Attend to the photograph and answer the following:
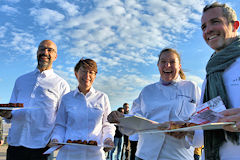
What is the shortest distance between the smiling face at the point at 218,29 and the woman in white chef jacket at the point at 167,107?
0.72 m

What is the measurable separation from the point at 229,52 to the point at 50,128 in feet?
8.70

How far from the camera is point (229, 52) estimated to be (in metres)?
1.74

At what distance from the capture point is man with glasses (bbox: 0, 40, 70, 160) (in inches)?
122

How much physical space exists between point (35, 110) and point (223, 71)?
2629 millimetres

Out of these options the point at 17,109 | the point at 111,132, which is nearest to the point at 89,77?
the point at 111,132

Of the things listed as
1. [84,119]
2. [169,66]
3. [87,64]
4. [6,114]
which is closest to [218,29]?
[169,66]

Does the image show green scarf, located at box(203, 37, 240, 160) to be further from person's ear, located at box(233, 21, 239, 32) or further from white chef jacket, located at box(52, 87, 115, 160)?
white chef jacket, located at box(52, 87, 115, 160)

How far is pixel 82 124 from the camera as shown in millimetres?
2760

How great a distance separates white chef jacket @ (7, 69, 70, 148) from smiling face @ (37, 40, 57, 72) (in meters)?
0.13

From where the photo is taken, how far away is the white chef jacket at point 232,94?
159 centimetres

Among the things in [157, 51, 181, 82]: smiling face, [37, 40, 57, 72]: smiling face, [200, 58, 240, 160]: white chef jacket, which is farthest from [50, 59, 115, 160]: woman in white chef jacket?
[200, 58, 240, 160]: white chef jacket

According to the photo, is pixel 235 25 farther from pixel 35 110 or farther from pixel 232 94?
pixel 35 110

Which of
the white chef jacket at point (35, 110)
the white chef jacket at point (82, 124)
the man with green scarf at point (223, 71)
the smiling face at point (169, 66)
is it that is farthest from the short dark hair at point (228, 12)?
the white chef jacket at point (35, 110)

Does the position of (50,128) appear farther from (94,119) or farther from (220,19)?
(220,19)
